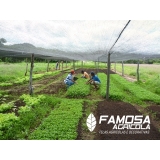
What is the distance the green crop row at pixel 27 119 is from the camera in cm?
380

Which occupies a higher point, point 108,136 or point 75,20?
point 75,20

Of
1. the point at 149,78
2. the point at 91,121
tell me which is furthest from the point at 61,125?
the point at 149,78

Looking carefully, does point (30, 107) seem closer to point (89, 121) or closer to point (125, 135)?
point (89, 121)

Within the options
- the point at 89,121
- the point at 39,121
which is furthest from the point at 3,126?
the point at 89,121

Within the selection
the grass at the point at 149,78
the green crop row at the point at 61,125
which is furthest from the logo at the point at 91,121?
the grass at the point at 149,78

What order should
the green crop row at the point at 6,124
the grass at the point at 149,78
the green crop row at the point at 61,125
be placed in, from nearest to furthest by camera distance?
the green crop row at the point at 61,125
the green crop row at the point at 6,124
the grass at the point at 149,78

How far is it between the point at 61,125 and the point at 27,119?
1093 mm

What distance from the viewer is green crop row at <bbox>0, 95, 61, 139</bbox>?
3.80 meters

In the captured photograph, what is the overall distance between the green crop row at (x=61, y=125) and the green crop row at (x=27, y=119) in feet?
1.22

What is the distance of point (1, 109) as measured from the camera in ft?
16.6

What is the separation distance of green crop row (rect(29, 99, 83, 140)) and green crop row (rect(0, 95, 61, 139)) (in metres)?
0.37

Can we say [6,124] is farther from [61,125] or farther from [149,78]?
[149,78]

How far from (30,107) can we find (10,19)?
287cm

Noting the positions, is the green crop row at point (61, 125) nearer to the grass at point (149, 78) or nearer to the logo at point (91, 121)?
the logo at point (91, 121)
